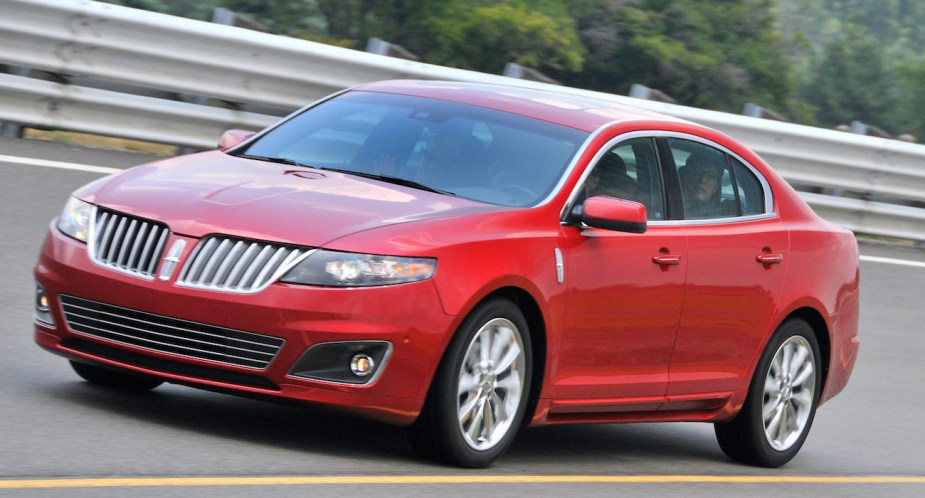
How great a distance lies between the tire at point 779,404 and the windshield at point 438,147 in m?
1.68

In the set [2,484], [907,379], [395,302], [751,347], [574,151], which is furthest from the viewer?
[907,379]

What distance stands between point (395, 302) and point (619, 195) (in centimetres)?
172

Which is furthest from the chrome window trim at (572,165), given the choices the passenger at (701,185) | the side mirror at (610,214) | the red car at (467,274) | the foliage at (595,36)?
the foliage at (595,36)

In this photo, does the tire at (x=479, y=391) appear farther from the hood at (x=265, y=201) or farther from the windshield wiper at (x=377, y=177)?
the windshield wiper at (x=377, y=177)

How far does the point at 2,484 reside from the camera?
5.11 metres

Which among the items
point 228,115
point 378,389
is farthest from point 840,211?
point 378,389

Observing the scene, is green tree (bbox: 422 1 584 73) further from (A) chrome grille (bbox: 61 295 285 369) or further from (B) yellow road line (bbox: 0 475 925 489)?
(A) chrome grille (bbox: 61 295 285 369)

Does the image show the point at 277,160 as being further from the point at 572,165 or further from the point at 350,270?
the point at 350,270

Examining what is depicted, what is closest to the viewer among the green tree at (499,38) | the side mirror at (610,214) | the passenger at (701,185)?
the side mirror at (610,214)

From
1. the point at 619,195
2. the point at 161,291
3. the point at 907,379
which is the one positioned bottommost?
the point at 907,379

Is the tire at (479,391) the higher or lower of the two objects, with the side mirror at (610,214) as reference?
lower

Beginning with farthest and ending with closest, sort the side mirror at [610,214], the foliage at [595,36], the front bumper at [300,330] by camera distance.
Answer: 1. the foliage at [595,36]
2. the side mirror at [610,214]
3. the front bumper at [300,330]

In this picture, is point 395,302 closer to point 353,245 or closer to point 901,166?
point 353,245

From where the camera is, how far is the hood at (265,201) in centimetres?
623
